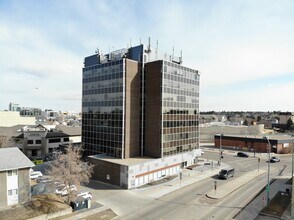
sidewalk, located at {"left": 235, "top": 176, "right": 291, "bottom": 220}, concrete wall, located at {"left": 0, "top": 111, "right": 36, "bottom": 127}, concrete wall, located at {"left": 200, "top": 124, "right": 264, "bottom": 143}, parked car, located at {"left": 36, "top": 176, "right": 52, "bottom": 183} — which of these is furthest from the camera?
concrete wall, located at {"left": 0, "top": 111, "right": 36, "bottom": 127}

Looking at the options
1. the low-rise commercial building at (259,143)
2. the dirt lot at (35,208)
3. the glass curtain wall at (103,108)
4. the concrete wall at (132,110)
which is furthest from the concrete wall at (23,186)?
the low-rise commercial building at (259,143)

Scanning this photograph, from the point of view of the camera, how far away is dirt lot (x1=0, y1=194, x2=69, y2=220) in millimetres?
28406

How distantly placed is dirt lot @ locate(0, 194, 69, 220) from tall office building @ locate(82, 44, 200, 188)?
12292mm

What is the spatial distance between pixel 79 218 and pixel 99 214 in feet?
8.26

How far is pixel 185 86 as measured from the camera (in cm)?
5512

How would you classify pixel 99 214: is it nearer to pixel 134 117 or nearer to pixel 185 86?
pixel 134 117

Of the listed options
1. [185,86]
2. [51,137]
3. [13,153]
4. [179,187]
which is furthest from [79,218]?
[51,137]

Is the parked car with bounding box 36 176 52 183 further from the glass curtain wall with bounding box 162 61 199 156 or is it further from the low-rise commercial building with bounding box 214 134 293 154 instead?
the low-rise commercial building with bounding box 214 134 293 154

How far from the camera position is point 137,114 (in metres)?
49.9

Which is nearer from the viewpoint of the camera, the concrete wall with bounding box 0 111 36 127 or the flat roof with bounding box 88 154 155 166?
the flat roof with bounding box 88 154 155 166

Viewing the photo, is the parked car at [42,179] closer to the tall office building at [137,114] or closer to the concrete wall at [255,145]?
the tall office building at [137,114]

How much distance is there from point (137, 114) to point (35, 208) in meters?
25.8

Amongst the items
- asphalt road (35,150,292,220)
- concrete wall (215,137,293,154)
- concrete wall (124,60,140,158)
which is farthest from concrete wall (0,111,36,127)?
concrete wall (215,137,293,154)

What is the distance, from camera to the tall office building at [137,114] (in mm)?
47000
